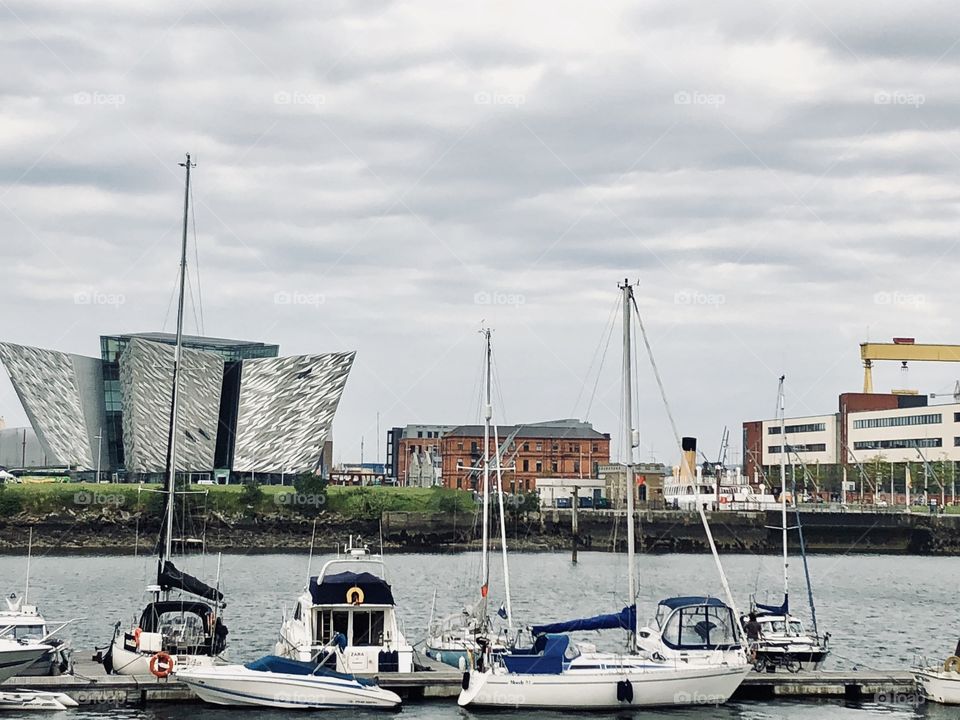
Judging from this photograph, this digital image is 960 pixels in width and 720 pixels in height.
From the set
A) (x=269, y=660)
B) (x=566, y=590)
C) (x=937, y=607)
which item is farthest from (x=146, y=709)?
(x=937, y=607)

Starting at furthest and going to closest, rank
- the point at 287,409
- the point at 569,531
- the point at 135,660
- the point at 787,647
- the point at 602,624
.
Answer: the point at 287,409 → the point at 569,531 → the point at 787,647 → the point at 602,624 → the point at 135,660

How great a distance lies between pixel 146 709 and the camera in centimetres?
3688

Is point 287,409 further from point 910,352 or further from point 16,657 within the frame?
point 16,657

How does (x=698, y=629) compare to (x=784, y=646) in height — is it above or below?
above

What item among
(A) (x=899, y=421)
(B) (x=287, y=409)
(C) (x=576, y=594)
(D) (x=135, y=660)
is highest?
(B) (x=287, y=409)

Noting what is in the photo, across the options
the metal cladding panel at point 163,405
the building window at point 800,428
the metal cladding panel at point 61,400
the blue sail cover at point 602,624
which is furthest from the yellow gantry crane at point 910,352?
the blue sail cover at point 602,624

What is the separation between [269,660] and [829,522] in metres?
101

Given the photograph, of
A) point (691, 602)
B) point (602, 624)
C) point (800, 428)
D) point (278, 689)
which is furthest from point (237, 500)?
point (691, 602)

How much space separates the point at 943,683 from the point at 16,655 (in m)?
26.1

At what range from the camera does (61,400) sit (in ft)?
523

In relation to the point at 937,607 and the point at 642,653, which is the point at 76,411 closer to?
the point at 937,607

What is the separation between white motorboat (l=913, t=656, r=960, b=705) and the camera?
37.7m

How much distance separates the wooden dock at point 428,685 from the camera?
37.1 metres

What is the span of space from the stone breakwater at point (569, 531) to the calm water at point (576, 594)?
19.6ft
